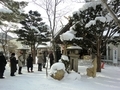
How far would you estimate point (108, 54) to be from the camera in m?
25.9

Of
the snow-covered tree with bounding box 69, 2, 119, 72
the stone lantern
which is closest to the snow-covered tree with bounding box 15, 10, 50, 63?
the snow-covered tree with bounding box 69, 2, 119, 72

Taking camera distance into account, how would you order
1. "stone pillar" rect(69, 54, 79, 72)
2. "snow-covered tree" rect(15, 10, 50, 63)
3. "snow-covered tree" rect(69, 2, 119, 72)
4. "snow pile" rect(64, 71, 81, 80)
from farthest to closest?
"snow-covered tree" rect(15, 10, 50, 63)
"stone pillar" rect(69, 54, 79, 72)
"snow-covered tree" rect(69, 2, 119, 72)
"snow pile" rect(64, 71, 81, 80)

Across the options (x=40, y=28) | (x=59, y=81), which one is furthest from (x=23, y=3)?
(x=40, y=28)

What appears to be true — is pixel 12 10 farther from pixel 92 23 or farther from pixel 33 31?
pixel 33 31

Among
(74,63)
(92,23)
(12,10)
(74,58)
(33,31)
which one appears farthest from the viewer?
(33,31)

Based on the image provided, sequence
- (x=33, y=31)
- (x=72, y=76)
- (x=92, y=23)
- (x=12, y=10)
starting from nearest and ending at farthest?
(x=72, y=76)
(x=12, y=10)
(x=92, y=23)
(x=33, y=31)

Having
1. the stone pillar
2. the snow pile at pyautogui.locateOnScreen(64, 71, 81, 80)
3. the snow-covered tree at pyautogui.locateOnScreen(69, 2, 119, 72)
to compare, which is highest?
the snow-covered tree at pyautogui.locateOnScreen(69, 2, 119, 72)

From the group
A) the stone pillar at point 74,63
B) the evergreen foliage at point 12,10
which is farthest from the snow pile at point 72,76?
the evergreen foliage at point 12,10

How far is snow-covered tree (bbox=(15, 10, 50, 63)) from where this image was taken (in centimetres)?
2445

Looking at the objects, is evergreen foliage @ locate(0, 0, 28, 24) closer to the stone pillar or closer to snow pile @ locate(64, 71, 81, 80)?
the stone pillar

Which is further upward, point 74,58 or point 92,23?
point 92,23

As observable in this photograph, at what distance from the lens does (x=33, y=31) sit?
2436 cm

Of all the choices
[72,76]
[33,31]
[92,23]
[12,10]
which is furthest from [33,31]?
[72,76]

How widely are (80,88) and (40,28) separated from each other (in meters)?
16.4
